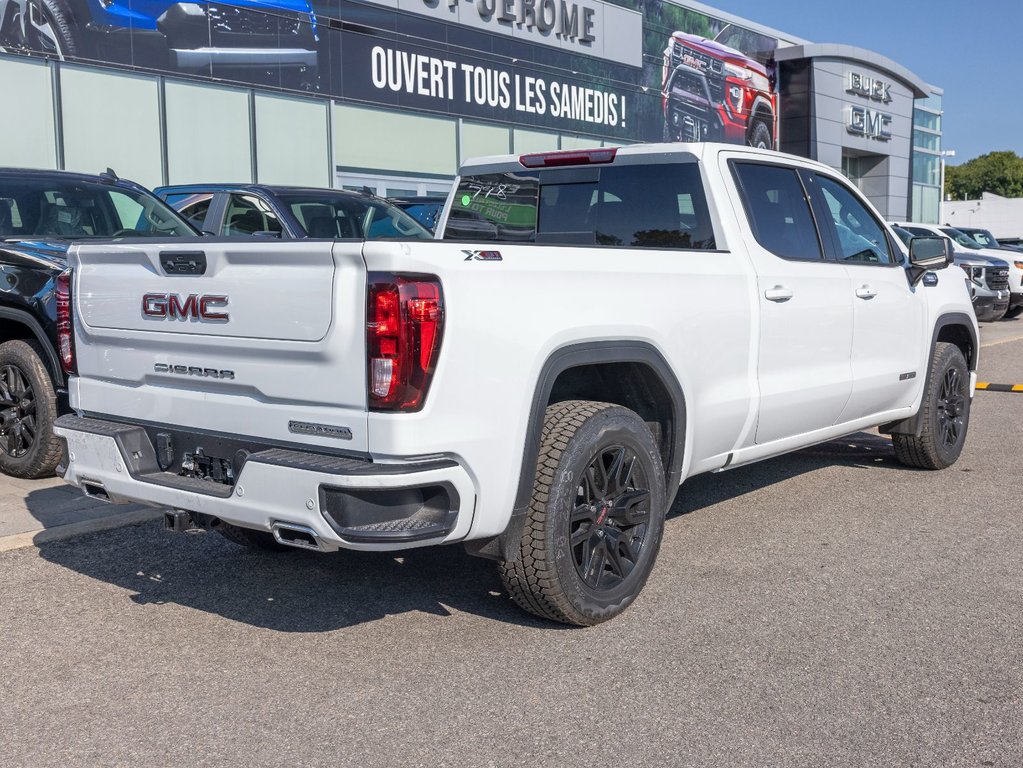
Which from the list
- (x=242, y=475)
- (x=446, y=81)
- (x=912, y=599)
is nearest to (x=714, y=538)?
(x=912, y=599)

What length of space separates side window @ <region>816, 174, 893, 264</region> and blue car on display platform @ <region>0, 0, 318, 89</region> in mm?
14229

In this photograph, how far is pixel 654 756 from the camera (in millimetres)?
3271

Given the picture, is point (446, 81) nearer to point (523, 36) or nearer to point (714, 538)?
point (523, 36)

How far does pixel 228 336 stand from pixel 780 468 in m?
4.39

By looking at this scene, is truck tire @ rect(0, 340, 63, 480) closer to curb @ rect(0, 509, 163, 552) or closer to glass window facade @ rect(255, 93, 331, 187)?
curb @ rect(0, 509, 163, 552)

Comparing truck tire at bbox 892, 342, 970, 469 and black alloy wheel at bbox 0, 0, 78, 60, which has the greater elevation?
black alloy wheel at bbox 0, 0, 78, 60

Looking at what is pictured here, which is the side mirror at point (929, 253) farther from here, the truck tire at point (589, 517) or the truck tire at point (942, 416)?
the truck tire at point (589, 517)

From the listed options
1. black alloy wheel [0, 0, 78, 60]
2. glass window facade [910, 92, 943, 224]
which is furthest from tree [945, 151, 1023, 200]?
black alloy wheel [0, 0, 78, 60]

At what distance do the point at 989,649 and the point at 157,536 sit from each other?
12.3 feet

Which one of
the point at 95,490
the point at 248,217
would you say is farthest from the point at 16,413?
the point at 248,217

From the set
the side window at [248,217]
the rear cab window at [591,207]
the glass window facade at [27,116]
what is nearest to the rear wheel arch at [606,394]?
the rear cab window at [591,207]

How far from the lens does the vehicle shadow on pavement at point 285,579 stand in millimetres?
4523

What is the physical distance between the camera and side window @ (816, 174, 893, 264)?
611cm

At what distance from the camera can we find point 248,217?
9109mm
